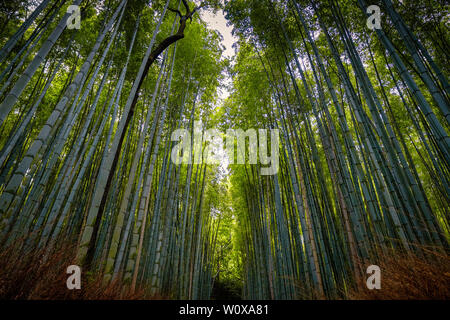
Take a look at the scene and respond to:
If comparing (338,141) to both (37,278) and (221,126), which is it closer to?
(37,278)

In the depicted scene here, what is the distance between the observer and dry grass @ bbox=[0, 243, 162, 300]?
1033 millimetres

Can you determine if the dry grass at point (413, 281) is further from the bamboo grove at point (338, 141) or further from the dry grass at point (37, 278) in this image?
the dry grass at point (37, 278)

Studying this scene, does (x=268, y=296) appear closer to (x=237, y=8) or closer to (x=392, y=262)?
(x=392, y=262)

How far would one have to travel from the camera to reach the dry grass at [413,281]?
1.12 m

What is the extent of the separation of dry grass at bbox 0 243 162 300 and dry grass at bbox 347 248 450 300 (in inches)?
78.6

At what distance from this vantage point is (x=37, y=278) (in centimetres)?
114

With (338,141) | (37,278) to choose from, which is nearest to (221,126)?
(338,141)

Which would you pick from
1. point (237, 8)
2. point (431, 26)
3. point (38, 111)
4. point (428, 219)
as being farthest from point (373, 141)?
point (38, 111)

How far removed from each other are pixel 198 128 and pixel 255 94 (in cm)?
180

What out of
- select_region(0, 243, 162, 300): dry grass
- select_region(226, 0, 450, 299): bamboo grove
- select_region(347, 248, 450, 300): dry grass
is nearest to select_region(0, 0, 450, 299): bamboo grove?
select_region(226, 0, 450, 299): bamboo grove

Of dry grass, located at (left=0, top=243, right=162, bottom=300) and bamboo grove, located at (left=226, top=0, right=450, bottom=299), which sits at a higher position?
bamboo grove, located at (left=226, top=0, right=450, bottom=299)

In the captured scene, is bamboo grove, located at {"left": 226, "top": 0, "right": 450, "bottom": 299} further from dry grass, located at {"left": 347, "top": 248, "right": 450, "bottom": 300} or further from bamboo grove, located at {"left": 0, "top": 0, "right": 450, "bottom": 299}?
dry grass, located at {"left": 347, "top": 248, "right": 450, "bottom": 300}

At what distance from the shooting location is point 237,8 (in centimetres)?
366

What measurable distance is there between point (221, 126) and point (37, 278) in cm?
501
